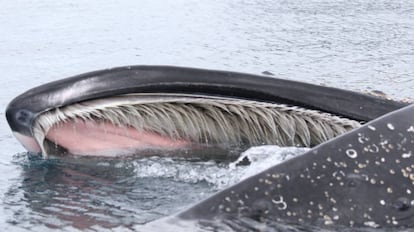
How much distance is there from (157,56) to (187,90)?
4285 millimetres

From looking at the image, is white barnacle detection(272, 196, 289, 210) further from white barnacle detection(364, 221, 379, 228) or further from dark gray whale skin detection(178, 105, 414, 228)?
white barnacle detection(364, 221, 379, 228)

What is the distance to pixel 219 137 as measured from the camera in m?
4.85

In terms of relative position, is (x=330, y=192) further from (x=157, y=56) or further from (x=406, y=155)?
(x=157, y=56)

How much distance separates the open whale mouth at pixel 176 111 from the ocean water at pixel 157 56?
14 centimetres

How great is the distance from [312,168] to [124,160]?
1563 mm

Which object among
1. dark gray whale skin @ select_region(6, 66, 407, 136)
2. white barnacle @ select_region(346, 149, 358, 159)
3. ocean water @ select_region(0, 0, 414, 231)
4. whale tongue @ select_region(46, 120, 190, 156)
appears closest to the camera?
white barnacle @ select_region(346, 149, 358, 159)

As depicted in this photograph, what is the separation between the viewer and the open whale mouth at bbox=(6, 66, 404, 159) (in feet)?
14.8

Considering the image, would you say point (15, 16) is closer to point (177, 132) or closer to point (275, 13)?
point (275, 13)

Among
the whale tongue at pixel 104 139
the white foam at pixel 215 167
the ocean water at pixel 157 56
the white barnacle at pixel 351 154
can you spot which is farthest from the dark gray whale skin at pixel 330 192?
the whale tongue at pixel 104 139

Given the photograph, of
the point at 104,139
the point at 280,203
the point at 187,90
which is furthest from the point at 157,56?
the point at 280,203

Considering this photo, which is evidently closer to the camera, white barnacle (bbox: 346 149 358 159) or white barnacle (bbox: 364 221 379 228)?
white barnacle (bbox: 364 221 379 228)

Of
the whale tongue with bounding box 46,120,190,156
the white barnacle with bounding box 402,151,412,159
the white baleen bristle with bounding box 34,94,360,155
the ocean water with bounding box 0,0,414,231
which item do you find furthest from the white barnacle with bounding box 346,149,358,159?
the whale tongue with bounding box 46,120,190,156

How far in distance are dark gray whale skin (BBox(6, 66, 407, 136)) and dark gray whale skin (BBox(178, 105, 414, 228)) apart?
981mm

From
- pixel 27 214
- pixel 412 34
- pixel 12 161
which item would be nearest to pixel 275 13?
pixel 412 34
